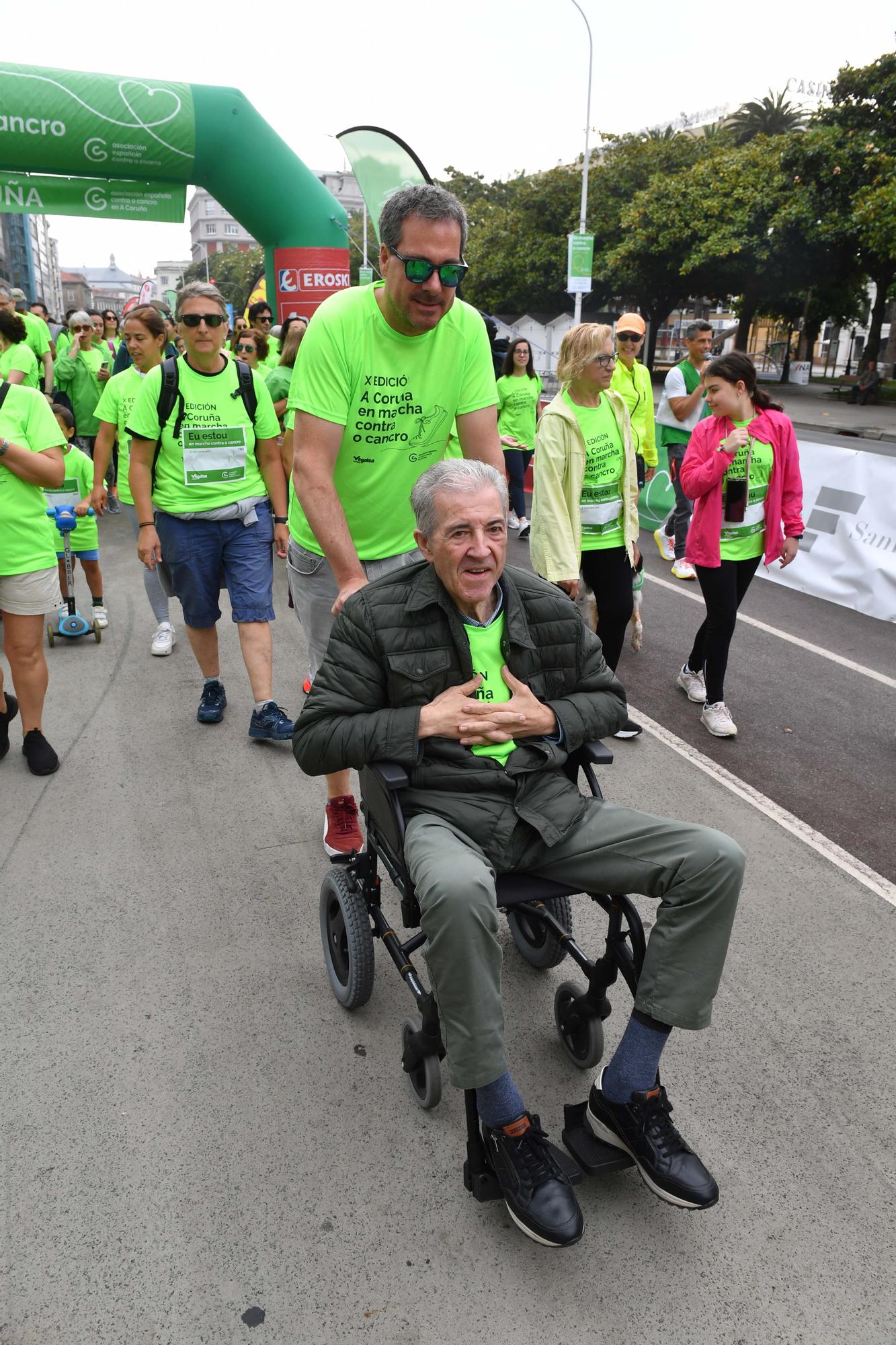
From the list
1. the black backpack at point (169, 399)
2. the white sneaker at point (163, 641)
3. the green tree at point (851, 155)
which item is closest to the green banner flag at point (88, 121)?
the white sneaker at point (163, 641)

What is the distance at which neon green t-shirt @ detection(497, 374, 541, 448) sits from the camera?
9555 mm

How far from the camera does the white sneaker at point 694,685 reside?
5379 millimetres

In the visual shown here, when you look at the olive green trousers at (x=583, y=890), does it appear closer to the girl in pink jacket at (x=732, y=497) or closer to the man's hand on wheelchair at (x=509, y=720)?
the man's hand on wheelchair at (x=509, y=720)

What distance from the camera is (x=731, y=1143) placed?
2.37m

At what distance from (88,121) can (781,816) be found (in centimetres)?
1299

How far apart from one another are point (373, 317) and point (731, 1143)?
2468 mm

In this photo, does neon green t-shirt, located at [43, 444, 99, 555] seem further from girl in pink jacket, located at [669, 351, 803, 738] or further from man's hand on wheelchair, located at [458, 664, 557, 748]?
man's hand on wheelchair, located at [458, 664, 557, 748]

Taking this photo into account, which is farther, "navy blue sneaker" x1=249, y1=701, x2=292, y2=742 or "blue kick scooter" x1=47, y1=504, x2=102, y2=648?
"blue kick scooter" x1=47, y1=504, x2=102, y2=648

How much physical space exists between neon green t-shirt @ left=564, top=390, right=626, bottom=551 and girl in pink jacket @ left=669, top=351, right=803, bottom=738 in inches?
18.7

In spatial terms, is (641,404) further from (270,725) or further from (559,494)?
(270,725)

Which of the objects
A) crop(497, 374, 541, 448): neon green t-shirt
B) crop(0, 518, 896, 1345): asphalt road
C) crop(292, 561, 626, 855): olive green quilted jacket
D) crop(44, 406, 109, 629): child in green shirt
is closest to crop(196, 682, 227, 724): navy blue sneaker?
crop(0, 518, 896, 1345): asphalt road

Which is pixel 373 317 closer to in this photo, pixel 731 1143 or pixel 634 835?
pixel 634 835

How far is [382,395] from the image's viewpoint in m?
3.02

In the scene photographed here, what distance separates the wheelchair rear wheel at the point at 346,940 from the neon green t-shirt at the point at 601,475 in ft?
7.85
